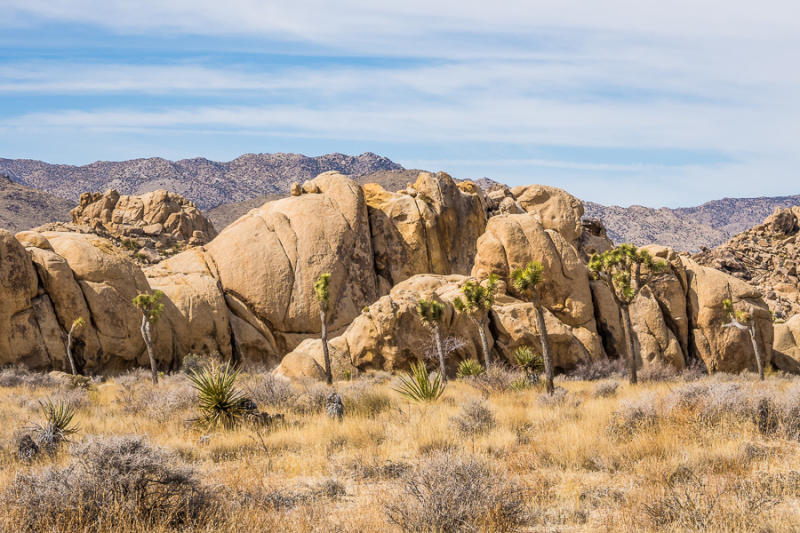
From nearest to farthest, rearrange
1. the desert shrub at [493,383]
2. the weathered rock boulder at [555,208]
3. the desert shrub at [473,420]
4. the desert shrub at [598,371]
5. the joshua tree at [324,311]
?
the desert shrub at [473,420]
the desert shrub at [493,383]
the joshua tree at [324,311]
the desert shrub at [598,371]
the weathered rock boulder at [555,208]

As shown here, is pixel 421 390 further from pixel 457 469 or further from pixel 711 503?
pixel 711 503

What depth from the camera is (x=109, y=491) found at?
5816 mm

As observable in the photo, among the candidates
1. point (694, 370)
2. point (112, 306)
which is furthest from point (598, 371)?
point (112, 306)

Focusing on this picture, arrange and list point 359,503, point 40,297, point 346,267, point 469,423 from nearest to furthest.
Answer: point 359,503, point 469,423, point 40,297, point 346,267

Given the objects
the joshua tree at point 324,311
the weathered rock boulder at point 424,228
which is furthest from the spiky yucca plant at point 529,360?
the weathered rock boulder at point 424,228

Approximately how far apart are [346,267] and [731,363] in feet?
76.3

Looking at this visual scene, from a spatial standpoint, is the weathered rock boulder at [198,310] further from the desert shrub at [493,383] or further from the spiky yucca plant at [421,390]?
the spiky yucca plant at [421,390]

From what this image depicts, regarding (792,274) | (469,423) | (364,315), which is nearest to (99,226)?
(364,315)

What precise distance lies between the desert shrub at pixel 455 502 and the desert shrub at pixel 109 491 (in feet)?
6.82

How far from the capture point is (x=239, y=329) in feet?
111

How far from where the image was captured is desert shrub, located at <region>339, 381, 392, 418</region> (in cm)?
1288

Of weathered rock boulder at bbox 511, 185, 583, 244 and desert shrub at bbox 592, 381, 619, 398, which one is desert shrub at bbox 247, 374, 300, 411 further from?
weathered rock boulder at bbox 511, 185, 583, 244

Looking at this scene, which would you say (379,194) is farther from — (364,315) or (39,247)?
(39,247)

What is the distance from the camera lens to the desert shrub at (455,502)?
Result: 5777 mm
